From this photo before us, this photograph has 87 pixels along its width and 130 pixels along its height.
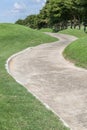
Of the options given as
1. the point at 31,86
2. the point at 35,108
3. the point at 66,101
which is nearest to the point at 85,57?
the point at 31,86

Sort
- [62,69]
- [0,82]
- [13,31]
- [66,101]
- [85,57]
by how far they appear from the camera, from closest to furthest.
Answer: [66,101] → [0,82] → [62,69] → [85,57] → [13,31]

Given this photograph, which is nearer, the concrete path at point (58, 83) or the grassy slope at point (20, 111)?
the grassy slope at point (20, 111)

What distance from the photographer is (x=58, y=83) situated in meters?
13.6

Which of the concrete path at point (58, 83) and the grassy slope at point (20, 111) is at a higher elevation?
the grassy slope at point (20, 111)

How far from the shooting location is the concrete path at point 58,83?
9750 millimetres

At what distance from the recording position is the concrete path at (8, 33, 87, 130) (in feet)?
32.0

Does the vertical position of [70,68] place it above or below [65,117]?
below

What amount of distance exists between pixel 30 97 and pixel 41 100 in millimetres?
333

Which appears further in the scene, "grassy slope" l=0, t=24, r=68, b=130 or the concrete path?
the concrete path

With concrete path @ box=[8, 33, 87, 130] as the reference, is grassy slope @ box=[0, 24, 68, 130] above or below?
above

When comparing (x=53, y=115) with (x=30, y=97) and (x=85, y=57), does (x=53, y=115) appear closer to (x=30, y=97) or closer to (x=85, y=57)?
(x=30, y=97)

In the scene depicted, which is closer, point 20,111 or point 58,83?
point 20,111

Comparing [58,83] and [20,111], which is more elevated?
[20,111]

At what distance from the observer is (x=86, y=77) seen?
14.6m
